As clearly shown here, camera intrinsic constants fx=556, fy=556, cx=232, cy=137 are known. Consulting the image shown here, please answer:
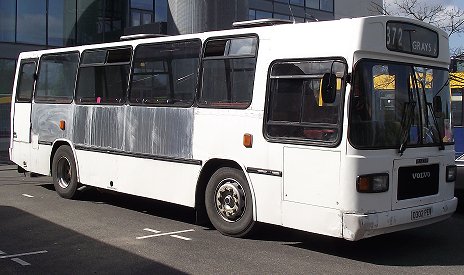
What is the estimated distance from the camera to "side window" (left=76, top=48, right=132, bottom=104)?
9.49 metres

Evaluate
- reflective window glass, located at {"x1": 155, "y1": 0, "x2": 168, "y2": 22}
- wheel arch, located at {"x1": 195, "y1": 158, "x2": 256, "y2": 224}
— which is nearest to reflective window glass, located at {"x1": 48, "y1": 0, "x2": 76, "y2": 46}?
reflective window glass, located at {"x1": 155, "y1": 0, "x2": 168, "y2": 22}

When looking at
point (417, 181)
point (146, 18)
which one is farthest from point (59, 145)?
point (146, 18)

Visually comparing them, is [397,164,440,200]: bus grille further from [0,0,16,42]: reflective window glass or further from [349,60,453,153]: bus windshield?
[0,0,16,42]: reflective window glass

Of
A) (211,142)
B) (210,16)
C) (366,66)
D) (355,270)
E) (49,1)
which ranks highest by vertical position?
(49,1)

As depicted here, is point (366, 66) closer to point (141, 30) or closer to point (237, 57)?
point (237, 57)

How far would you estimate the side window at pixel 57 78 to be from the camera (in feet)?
35.5

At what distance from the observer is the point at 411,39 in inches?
279

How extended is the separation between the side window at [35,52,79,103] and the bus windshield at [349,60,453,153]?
20.5 ft

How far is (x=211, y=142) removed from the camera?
785 cm

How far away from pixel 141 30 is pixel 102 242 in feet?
63.7

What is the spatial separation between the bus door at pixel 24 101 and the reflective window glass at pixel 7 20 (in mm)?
14038

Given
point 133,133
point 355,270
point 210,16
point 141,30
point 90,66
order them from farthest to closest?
point 141,30 → point 210,16 → point 90,66 → point 133,133 → point 355,270

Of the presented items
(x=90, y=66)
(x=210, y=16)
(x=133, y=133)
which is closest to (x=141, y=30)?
(x=210, y=16)

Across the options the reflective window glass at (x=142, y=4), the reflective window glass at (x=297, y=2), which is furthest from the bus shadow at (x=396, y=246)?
the reflective window glass at (x=297, y=2)
